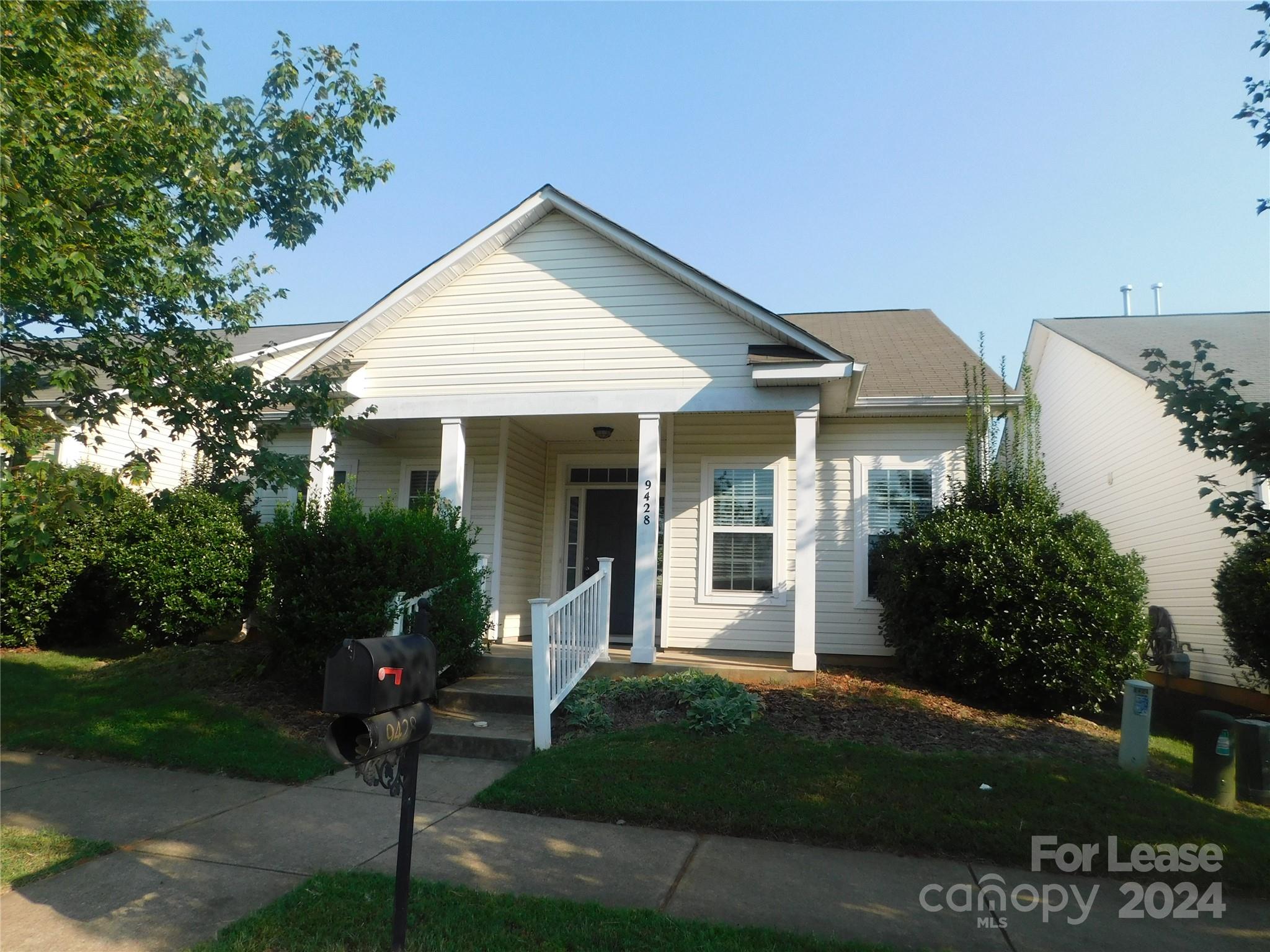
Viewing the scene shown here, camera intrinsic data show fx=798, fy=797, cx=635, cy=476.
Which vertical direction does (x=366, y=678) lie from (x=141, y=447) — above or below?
below

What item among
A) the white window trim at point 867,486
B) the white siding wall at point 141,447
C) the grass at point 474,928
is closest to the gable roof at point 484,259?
the white window trim at point 867,486

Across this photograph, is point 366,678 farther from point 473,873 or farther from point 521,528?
point 521,528

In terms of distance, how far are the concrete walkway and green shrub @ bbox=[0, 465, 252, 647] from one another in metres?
4.39

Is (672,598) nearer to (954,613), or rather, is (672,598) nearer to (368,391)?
(954,613)

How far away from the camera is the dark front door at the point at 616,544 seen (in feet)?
37.8

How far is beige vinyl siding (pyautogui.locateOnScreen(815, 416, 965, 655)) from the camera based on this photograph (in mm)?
10492

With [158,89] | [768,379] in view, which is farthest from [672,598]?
[158,89]

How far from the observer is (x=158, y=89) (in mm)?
6172

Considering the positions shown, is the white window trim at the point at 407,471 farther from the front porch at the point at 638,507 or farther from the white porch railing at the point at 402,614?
the white porch railing at the point at 402,614

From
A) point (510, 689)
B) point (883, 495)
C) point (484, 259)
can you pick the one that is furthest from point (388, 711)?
point (883, 495)

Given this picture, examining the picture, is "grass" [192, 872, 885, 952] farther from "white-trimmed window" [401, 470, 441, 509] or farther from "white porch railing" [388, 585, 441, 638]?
"white-trimmed window" [401, 470, 441, 509]

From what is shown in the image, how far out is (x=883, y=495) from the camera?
1074cm

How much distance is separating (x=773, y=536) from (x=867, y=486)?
1.52 m

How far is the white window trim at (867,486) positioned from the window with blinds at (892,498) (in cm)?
4
